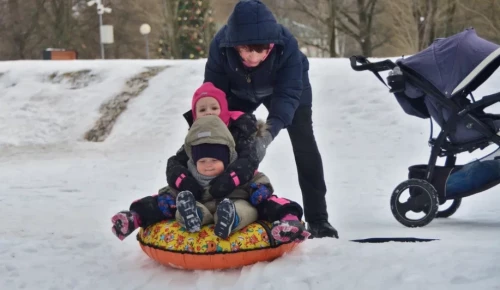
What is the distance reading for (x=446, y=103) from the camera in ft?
14.4

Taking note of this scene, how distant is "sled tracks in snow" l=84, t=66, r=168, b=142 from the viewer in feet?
30.1

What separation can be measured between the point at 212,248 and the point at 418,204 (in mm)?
1783

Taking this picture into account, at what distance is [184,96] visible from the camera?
31.8ft

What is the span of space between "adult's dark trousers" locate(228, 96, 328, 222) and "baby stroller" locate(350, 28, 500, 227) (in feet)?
2.27

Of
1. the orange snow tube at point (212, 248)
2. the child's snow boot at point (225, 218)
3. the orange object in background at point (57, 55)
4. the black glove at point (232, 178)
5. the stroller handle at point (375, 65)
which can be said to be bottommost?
the orange object in background at point (57, 55)

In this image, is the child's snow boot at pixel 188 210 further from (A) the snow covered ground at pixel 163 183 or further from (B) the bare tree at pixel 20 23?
(B) the bare tree at pixel 20 23

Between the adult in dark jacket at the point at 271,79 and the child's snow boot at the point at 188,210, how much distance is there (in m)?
0.48

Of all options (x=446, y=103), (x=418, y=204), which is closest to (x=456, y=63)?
(x=446, y=103)

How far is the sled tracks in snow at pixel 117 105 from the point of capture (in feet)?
30.1

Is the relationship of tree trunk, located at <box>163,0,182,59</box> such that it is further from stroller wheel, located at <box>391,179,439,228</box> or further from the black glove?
the black glove

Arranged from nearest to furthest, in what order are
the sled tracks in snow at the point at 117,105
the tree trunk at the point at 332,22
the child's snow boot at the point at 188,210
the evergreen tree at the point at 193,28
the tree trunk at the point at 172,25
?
1. the child's snow boot at the point at 188,210
2. the sled tracks in snow at the point at 117,105
3. the tree trunk at the point at 332,22
4. the evergreen tree at the point at 193,28
5. the tree trunk at the point at 172,25

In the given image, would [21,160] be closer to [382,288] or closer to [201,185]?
[201,185]

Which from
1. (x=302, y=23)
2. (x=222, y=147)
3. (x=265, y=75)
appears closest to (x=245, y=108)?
(x=265, y=75)

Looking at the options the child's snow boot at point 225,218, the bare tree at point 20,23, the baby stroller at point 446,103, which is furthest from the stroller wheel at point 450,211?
the bare tree at point 20,23
